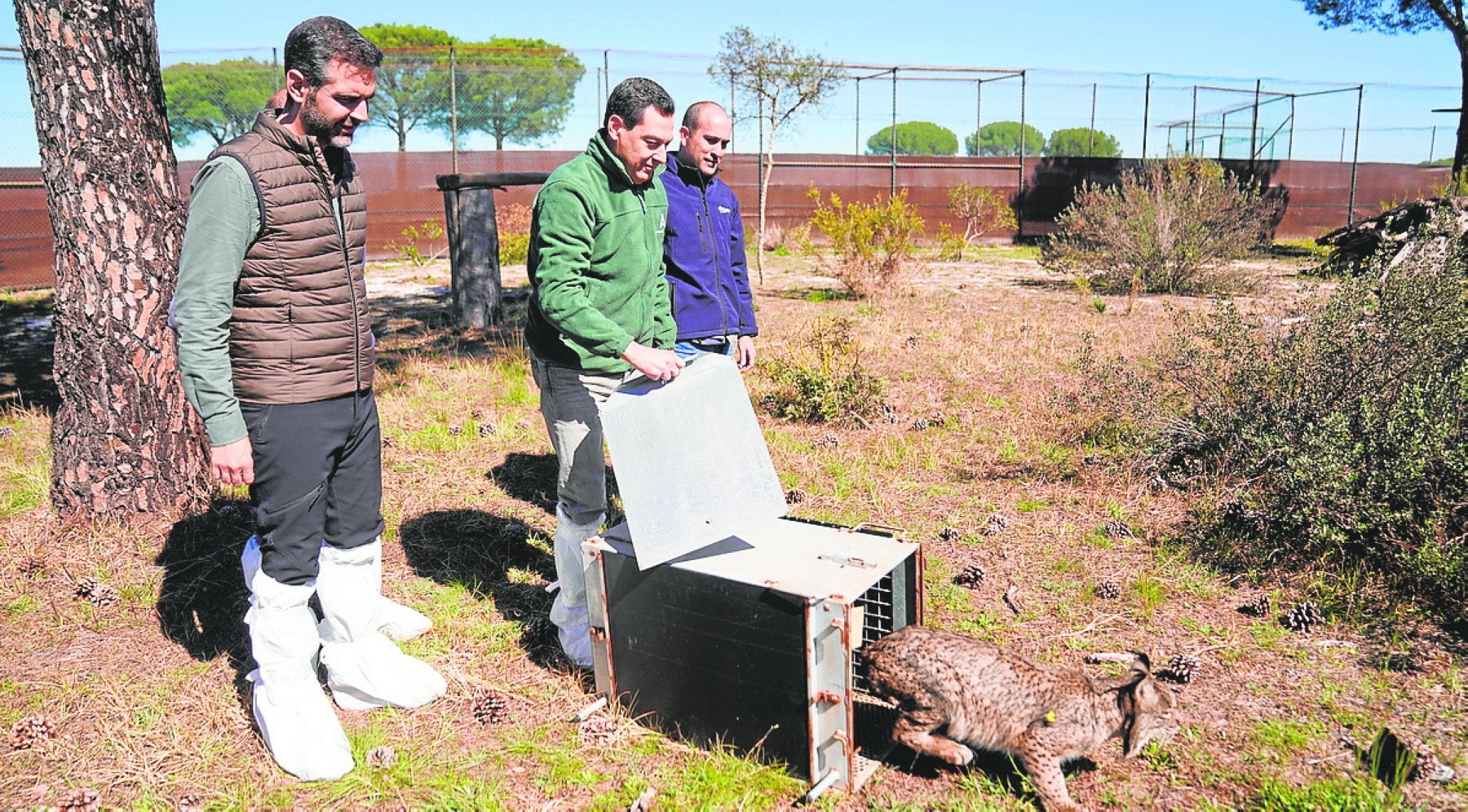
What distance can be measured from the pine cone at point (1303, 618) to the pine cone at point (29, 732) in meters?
4.12

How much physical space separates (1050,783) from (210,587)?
331 centimetres

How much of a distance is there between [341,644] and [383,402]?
3.84 m

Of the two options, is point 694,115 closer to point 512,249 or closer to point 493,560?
point 493,560

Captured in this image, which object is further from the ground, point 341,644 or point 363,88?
point 363,88

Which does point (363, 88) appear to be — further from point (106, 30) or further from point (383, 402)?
point (383, 402)

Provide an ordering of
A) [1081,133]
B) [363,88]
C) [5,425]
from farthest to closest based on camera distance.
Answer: [1081,133] < [5,425] < [363,88]

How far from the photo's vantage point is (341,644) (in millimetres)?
3152

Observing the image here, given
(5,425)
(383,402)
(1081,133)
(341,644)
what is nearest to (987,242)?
(1081,133)

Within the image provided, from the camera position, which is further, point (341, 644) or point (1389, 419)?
point (1389, 419)

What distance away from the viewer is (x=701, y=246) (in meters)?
4.03

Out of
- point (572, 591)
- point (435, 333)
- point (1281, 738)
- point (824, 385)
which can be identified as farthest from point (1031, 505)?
point (435, 333)

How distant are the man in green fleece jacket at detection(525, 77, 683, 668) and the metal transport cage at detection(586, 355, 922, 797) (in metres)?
0.20

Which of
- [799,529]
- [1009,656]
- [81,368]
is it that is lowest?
[1009,656]

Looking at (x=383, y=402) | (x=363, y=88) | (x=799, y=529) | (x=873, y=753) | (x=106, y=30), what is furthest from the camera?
(x=383, y=402)
